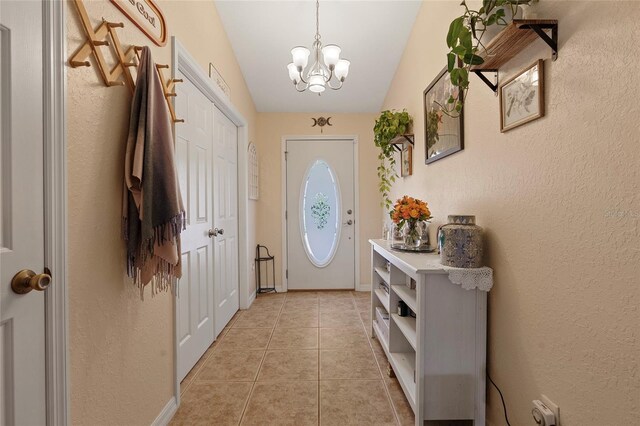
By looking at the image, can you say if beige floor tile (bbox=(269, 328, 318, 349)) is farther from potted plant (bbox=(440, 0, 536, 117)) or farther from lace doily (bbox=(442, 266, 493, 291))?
potted plant (bbox=(440, 0, 536, 117))

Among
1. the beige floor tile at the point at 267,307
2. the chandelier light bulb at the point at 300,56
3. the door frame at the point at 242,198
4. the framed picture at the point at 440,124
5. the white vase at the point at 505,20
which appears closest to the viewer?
the white vase at the point at 505,20

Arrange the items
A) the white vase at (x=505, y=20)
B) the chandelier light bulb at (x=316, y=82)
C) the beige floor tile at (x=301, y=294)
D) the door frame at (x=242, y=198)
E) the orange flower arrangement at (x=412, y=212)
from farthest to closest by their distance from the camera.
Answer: the beige floor tile at (x=301, y=294) → the door frame at (x=242, y=198) → the chandelier light bulb at (x=316, y=82) → the orange flower arrangement at (x=412, y=212) → the white vase at (x=505, y=20)

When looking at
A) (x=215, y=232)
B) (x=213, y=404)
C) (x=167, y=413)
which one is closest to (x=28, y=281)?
(x=167, y=413)

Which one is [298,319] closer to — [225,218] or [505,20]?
[225,218]

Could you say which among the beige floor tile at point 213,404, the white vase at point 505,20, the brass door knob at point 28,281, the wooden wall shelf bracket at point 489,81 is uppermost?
the white vase at point 505,20

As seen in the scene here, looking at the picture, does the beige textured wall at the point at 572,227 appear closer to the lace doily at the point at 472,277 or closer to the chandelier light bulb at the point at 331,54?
the lace doily at the point at 472,277

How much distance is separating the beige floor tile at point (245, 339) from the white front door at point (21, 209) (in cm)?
157

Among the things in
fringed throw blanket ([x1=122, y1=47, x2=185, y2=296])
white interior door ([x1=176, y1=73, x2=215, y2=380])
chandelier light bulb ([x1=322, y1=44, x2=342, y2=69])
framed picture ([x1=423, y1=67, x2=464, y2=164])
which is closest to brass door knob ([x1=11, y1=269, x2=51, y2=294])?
fringed throw blanket ([x1=122, y1=47, x2=185, y2=296])

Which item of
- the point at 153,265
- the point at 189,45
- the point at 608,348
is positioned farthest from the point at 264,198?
the point at 608,348

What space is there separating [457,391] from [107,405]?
4.73 ft

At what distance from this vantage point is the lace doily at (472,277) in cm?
131

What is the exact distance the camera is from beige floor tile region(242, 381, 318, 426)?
1536mm

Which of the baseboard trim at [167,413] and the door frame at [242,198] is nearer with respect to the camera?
the baseboard trim at [167,413]

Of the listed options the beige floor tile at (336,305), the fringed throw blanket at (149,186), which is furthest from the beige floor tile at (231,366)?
the beige floor tile at (336,305)
